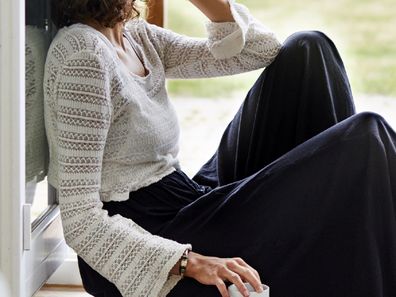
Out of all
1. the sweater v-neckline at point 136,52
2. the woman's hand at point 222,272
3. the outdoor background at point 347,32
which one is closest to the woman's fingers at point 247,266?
the woman's hand at point 222,272

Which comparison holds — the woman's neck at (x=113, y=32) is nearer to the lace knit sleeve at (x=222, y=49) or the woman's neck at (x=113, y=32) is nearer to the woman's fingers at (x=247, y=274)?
the lace knit sleeve at (x=222, y=49)

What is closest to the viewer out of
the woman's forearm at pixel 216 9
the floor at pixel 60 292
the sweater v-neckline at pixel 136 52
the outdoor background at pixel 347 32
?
the sweater v-neckline at pixel 136 52

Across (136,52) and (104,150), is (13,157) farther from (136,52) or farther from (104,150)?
(136,52)

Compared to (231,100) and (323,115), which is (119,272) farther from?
(231,100)

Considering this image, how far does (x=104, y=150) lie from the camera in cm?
163

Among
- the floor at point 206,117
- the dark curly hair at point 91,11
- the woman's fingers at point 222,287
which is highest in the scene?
the dark curly hair at point 91,11

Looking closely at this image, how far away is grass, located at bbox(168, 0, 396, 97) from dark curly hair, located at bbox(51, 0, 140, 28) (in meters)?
1.94

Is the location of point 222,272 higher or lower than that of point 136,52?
lower

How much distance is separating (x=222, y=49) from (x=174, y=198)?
352 millimetres

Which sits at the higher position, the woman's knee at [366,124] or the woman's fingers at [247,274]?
the woman's knee at [366,124]

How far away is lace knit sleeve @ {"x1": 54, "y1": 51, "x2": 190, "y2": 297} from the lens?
5.02 ft

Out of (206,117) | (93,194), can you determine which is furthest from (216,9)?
(206,117)

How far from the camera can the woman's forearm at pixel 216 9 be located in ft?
6.06

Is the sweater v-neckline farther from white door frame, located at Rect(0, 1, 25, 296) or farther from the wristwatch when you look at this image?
the wristwatch
